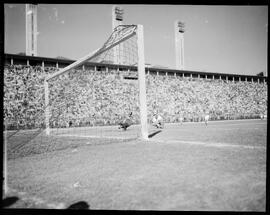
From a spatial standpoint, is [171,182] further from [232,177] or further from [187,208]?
[232,177]

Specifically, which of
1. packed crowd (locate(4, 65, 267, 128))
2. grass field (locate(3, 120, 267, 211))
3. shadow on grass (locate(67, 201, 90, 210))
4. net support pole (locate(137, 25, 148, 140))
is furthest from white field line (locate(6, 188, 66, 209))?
packed crowd (locate(4, 65, 267, 128))

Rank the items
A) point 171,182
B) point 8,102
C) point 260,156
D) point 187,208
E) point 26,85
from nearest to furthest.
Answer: point 187,208
point 171,182
point 260,156
point 8,102
point 26,85

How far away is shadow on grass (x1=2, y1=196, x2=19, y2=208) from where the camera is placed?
3754 millimetres

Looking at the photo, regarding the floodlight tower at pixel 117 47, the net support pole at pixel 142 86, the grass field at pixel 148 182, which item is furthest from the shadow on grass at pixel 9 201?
the floodlight tower at pixel 117 47

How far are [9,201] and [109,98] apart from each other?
28.3 meters

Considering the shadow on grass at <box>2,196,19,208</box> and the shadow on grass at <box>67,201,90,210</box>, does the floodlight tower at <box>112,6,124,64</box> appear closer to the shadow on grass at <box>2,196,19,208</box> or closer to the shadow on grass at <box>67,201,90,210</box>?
the shadow on grass at <box>2,196,19,208</box>

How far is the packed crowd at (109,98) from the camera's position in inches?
992

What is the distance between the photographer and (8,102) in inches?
927

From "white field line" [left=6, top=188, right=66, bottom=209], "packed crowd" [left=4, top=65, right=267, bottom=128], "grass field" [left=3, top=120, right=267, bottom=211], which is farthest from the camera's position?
"packed crowd" [left=4, top=65, right=267, bottom=128]

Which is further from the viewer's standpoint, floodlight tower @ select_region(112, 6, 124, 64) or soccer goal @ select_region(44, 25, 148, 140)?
soccer goal @ select_region(44, 25, 148, 140)

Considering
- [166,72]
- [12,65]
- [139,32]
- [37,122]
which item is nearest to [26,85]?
[12,65]

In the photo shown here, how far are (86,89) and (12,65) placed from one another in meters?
9.81

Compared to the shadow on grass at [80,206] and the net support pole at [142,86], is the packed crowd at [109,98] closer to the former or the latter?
the net support pole at [142,86]

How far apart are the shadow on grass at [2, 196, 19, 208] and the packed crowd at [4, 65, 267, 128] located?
55.6ft
